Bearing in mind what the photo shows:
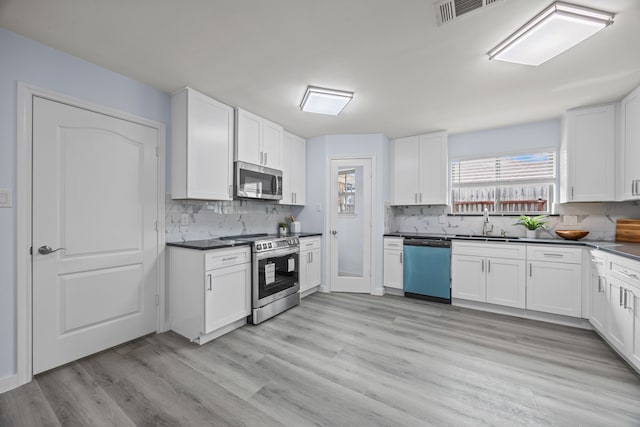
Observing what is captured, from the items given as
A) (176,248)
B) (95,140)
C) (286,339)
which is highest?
(95,140)

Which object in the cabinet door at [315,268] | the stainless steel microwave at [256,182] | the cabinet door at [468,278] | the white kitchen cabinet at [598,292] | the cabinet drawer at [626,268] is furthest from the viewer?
the cabinet door at [315,268]

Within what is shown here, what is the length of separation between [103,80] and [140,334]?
93.5 inches

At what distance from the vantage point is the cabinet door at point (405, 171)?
4309 mm

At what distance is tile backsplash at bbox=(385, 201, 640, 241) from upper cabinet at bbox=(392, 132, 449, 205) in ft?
1.08

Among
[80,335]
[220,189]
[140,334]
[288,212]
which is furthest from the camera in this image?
[288,212]

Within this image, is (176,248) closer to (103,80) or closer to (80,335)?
(80,335)

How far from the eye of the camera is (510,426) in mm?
1551

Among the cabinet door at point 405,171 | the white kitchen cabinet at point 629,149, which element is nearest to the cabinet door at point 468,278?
the cabinet door at point 405,171

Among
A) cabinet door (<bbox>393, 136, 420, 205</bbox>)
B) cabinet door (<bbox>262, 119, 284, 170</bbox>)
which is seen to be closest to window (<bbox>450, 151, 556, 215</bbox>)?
cabinet door (<bbox>393, 136, 420, 205</bbox>)

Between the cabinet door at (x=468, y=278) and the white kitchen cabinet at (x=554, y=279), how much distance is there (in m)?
0.48

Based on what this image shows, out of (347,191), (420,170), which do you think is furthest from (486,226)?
(347,191)

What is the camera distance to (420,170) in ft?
14.0

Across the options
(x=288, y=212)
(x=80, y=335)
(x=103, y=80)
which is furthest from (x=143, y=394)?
(x=288, y=212)

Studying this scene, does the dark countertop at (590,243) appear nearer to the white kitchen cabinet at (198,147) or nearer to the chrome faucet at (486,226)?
the chrome faucet at (486,226)
